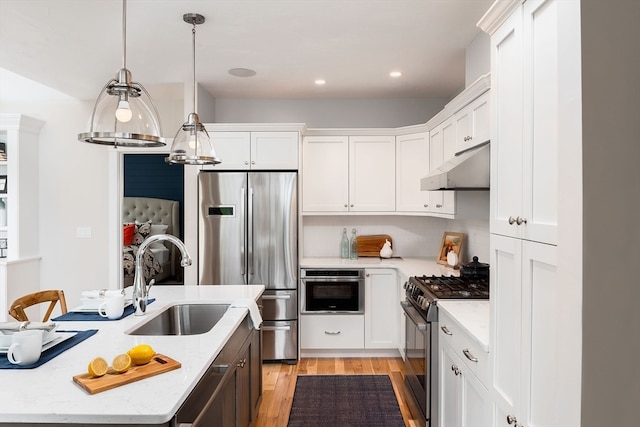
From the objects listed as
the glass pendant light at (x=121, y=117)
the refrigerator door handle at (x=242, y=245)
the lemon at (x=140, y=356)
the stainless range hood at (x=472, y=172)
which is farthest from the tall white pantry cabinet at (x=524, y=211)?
the refrigerator door handle at (x=242, y=245)

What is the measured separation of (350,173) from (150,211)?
4.11 m

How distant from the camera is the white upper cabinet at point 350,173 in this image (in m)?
4.35

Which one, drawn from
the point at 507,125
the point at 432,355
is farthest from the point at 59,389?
the point at 432,355

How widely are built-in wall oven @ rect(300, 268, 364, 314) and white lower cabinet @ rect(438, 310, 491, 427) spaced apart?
5.38 ft

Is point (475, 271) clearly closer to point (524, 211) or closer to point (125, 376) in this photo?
point (524, 211)

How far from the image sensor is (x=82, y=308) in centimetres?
223

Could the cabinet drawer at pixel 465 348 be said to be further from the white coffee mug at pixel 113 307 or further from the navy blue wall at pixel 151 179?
the navy blue wall at pixel 151 179

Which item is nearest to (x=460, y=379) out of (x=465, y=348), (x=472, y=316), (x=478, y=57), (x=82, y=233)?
(x=465, y=348)

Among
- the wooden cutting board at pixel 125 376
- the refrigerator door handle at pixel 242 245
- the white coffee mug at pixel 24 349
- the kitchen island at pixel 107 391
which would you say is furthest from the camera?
the refrigerator door handle at pixel 242 245

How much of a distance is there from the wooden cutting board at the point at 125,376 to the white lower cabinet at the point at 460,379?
3.99ft

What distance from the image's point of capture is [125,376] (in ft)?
4.29

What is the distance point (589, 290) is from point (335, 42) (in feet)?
9.92

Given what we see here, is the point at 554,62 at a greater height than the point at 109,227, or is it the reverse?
the point at 554,62

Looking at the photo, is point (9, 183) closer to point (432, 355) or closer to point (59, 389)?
point (59, 389)
